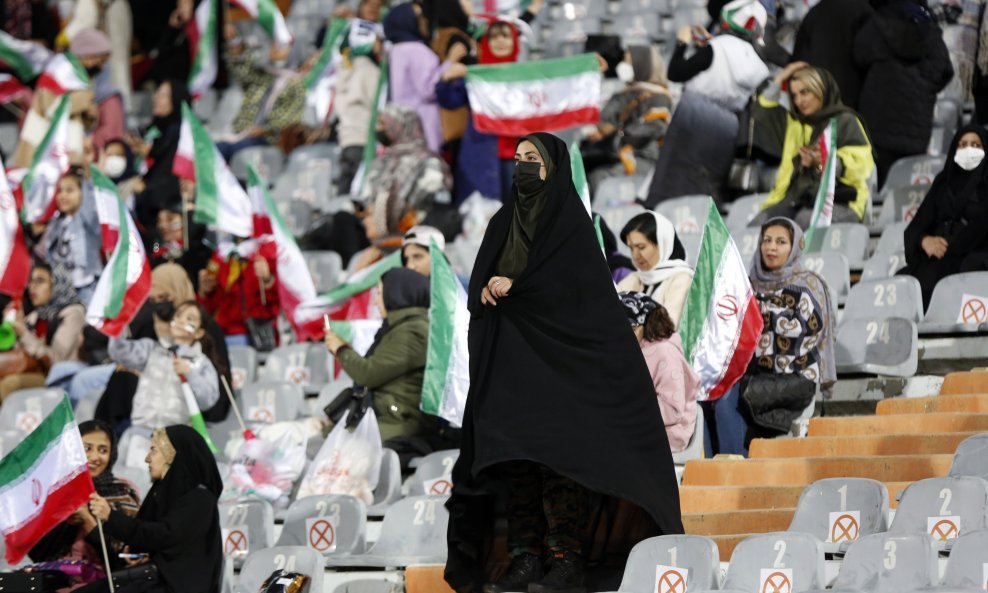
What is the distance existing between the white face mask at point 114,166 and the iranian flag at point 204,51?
2.72 metres

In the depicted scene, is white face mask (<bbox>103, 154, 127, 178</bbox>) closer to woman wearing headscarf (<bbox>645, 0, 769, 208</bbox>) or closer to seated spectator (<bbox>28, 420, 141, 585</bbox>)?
woman wearing headscarf (<bbox>645, 0, 769, 208</bbox>)

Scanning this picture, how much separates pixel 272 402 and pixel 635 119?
Answer: 3.21 meters

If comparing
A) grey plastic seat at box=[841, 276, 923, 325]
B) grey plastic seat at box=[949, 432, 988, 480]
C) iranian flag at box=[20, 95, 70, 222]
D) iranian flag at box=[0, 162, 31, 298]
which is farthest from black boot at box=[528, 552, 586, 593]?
iranian flag at box=[20, 95, 70, 222]

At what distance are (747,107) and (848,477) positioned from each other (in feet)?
14.8

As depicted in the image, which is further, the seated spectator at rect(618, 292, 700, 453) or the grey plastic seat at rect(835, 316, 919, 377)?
the grey plastic seat at rect(835, 316, 919, 377)

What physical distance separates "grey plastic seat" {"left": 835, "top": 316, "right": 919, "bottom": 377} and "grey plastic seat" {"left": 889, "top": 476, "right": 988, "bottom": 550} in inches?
81.7

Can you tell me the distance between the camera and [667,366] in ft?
27.8

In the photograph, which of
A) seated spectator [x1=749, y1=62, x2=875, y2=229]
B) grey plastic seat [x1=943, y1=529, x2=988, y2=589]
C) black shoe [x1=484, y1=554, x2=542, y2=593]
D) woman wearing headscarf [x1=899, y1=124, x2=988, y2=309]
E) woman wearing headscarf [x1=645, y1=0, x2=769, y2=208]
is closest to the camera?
grey plastic seat [x1=943, y1=529, x2=988, y2=589]

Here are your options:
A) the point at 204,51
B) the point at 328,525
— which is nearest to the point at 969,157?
the point at 328,525

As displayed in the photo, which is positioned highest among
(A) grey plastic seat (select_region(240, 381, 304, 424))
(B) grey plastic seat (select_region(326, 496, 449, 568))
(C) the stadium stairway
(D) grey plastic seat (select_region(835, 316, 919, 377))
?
(C) the stadium stairway

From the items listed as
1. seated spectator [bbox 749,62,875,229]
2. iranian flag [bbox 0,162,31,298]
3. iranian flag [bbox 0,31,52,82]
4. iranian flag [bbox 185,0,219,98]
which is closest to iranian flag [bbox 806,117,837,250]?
seated spectator [bbox 749,62,875,229]

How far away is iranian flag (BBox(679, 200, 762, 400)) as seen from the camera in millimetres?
9078

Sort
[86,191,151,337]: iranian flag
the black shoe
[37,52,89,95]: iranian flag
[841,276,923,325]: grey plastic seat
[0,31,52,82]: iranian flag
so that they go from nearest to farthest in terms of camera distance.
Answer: the black shoe → [841,276,923,325]: grey plastic seat → [86,191,151,337]: iranian flag → [37,52,89,95]: iranian flag → [0,31,52,82]: iranian flag

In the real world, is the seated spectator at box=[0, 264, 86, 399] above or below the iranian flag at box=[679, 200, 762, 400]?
below
